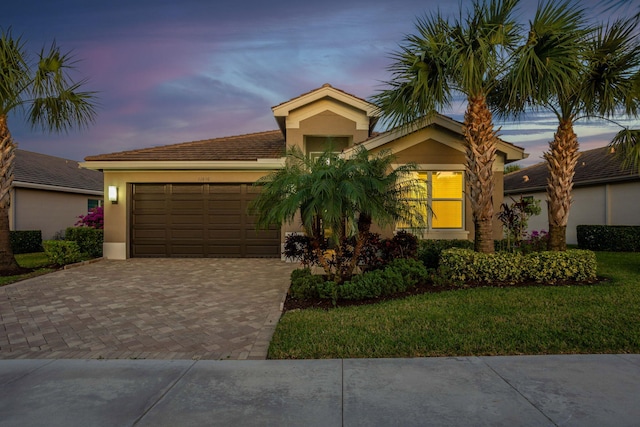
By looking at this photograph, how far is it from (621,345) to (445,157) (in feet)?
21.5

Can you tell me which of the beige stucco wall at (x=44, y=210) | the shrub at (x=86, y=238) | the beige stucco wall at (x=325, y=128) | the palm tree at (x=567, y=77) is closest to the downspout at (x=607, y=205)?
the palm tree at (x=567, y=77)

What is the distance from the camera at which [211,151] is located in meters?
12.5

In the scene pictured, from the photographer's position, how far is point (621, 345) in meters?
4.22

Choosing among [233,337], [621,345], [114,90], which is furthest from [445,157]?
[114,90]

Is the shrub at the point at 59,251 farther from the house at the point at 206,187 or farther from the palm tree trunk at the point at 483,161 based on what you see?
the palm tree trunk at the point at 483,161

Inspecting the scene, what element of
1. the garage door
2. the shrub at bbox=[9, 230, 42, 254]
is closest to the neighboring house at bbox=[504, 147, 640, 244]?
the garage door

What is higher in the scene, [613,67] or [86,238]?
[613,67]

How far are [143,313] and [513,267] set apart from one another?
7187mm

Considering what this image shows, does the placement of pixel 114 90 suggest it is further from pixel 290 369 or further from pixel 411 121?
pixel 290 369

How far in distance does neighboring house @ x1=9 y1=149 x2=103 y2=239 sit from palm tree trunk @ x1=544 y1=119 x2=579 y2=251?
18.6m

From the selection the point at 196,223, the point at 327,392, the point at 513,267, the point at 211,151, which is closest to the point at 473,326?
the point at 327,392

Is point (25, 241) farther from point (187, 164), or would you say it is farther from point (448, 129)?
point (448, 129)

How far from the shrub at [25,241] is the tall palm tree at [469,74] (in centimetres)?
1499

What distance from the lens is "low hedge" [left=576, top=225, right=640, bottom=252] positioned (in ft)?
41.1
